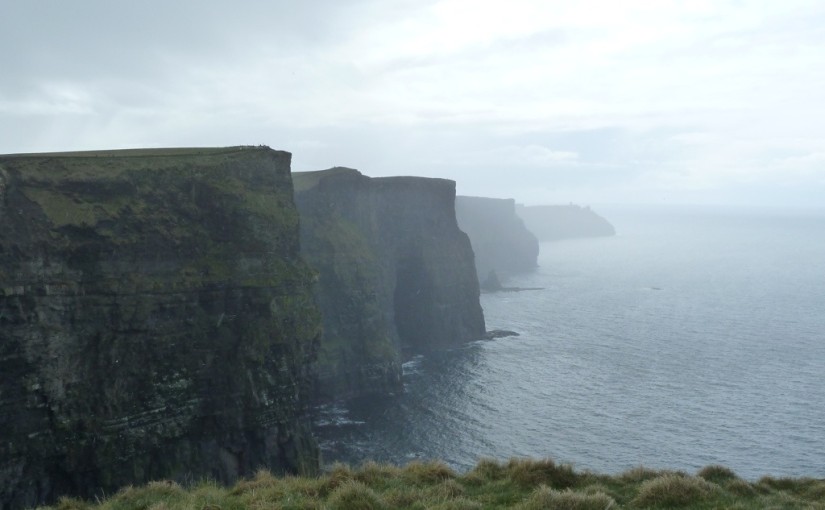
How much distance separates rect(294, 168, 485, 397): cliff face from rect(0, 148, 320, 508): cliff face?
23.2 meters

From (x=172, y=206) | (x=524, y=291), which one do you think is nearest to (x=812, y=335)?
(x=524, y=291)

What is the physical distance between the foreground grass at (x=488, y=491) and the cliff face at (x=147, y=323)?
20963 mm

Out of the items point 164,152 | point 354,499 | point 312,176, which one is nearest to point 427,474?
point 354,499

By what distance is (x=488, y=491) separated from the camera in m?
17.4

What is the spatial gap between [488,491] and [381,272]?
77.5 m

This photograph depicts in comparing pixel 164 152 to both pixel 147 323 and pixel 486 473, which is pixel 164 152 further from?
pixel 486 473

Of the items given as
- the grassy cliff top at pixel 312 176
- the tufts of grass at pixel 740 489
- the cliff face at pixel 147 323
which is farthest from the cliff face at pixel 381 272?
the tufts of grass at pixel 740 489

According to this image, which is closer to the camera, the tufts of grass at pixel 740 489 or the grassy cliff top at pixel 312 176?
the tufts of grass at pixel 740 489

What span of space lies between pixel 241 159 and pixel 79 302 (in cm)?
1846

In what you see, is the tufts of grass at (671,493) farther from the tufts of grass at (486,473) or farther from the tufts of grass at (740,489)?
the tufts of grass at (486,473)

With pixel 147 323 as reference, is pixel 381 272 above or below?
above

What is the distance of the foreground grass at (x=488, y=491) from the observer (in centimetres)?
1568

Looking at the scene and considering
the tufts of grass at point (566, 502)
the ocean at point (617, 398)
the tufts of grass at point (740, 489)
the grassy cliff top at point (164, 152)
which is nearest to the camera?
the tufts of grass at point (566, 502)

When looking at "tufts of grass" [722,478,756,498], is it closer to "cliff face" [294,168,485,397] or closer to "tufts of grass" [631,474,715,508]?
"tufts of grass" [631,474,715,508]
